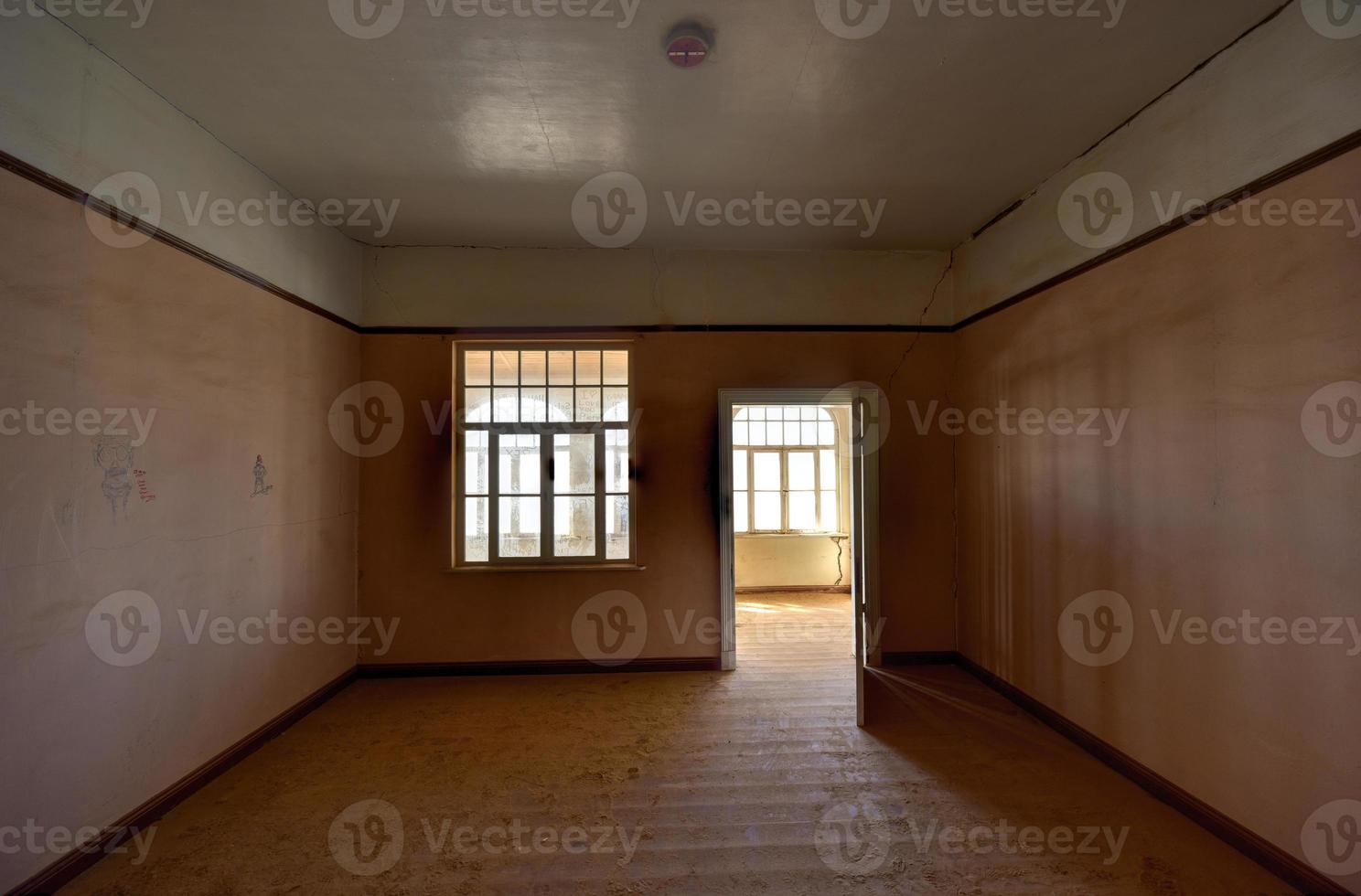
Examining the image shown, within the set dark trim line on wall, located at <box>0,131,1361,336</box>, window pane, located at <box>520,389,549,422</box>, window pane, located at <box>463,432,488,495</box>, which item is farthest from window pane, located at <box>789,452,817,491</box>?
window pane, located at <box>463,432,488,495</box>

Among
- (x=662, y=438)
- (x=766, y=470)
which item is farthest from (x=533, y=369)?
(x=766, y=470)

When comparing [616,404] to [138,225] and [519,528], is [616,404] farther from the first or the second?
[138,225]

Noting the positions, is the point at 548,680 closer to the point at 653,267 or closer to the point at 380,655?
the point at 380,655

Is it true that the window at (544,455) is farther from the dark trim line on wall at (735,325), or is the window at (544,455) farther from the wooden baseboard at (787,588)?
the wooden baseboard at (787,588)

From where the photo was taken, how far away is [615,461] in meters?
4.18

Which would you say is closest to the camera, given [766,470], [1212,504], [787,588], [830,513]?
[1212,504]

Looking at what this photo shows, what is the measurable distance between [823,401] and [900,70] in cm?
221

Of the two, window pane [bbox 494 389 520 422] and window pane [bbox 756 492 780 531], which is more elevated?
window pane [bbox 494 389 520 422]

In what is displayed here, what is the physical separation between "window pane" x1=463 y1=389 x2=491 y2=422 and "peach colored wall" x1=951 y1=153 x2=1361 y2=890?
3.54 metres

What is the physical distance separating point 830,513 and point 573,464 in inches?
155

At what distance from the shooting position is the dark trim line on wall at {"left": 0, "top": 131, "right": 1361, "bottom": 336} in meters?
1.89

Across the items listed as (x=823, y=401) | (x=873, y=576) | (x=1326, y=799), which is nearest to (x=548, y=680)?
(x=873, y=576)

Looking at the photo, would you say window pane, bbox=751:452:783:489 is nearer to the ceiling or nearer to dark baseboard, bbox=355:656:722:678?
dark baseboard, bbox=355:656:722:678

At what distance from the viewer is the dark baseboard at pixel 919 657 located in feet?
13.6
